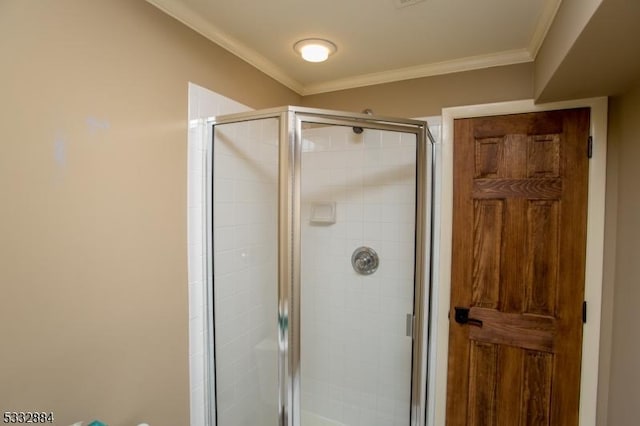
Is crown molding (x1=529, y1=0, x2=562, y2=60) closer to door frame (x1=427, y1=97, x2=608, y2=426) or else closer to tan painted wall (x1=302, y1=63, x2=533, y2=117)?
tan painted wall (x1=302, y1=63, x2=533, y2=117)

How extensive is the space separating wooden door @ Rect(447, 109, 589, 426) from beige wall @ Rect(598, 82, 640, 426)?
0.12m

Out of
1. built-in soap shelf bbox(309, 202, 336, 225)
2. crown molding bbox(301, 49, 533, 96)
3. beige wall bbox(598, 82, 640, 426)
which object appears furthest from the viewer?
built-in soap shelf bbox(309, 202, 336, 225)

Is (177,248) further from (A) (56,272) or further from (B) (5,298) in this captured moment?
(B) (5,298)

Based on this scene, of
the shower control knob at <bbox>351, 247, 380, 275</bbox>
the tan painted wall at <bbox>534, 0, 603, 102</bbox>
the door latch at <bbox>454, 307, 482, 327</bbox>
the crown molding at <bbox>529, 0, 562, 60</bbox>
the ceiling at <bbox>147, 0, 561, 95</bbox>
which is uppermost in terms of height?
the ceiling at <bbox>147, 0, 561, 95</bbox>

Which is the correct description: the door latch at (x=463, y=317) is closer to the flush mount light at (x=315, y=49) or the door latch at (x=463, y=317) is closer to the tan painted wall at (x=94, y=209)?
the tan painted wall at (x=94, y=209)

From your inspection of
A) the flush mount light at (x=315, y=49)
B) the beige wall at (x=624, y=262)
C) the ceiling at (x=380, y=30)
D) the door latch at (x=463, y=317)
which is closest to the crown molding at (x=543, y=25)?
the ceiling at (x=380, y=30)

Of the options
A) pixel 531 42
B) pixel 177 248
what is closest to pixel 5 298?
pixel 177 248

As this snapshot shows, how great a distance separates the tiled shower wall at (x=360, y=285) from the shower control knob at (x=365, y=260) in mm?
34

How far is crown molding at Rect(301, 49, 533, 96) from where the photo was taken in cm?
168

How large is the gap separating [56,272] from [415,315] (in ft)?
5.38

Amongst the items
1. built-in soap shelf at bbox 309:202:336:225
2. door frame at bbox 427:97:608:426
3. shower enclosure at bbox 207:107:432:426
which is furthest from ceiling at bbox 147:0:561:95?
built-in soap shelf at bbox 309:202:336:225

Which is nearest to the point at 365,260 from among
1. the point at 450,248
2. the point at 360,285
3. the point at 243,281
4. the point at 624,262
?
the point at 360,285

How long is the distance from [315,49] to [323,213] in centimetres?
95

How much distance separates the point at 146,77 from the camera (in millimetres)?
1217
